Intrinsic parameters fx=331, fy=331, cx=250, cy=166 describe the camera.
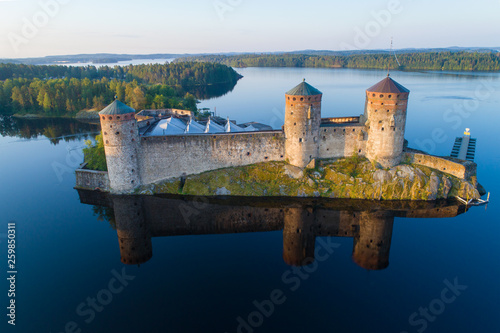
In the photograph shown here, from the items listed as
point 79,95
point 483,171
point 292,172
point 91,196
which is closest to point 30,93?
point 79,95

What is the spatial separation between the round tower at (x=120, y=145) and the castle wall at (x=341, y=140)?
16299 millimetres

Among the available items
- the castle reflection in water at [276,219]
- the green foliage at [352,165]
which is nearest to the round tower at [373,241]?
the castle reflection in water at [276,219]

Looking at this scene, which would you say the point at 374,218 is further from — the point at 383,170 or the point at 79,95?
the point at 79,95

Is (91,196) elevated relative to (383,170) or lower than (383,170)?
lower

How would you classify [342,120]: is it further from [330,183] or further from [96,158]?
[96,158]

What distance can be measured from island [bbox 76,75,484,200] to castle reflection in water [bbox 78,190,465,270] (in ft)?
3.57

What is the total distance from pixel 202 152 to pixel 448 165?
21011mm

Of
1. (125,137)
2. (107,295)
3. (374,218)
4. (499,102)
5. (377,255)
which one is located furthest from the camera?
(499,102)

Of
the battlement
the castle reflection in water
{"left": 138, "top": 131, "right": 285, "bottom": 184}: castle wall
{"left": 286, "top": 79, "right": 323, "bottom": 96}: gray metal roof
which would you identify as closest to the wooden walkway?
the castle reflection in water

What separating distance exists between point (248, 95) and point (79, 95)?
4066 cm

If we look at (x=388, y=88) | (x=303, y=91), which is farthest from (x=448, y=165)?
(x=303, y=91)

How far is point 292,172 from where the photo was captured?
29.0 meters

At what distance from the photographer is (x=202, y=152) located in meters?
29.3

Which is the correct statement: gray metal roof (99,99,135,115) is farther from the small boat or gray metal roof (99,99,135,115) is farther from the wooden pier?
the wooden pier
